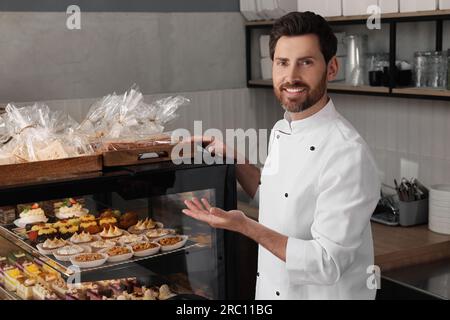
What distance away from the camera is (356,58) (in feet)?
11.6

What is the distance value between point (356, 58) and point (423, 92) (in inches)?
22.9

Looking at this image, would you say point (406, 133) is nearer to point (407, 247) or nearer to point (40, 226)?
point (407, 247)

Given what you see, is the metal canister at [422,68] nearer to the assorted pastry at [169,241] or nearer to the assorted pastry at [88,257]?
the assorted pastry at [169,241]

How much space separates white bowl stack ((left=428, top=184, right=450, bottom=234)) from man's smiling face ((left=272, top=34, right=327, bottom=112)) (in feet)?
5.07

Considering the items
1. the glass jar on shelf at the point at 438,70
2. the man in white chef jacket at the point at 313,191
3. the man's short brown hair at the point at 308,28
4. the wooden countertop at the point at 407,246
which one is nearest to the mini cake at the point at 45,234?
the man in white chef jacket at the point at 313,191

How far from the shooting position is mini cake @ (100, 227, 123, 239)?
6.83 ft

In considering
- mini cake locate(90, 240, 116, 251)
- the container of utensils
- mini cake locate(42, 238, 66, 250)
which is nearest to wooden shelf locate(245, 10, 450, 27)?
the container of utensils

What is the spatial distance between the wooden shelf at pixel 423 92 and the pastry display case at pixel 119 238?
1.25 metres

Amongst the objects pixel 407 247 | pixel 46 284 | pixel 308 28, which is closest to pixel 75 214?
pixel 46 284

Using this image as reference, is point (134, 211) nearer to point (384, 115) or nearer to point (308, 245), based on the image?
point (308, 245)

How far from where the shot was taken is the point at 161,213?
2.13 metres

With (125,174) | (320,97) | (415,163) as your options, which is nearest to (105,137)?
(125,174)

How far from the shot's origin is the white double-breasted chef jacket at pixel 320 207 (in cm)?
162

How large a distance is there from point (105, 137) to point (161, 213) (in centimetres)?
32
